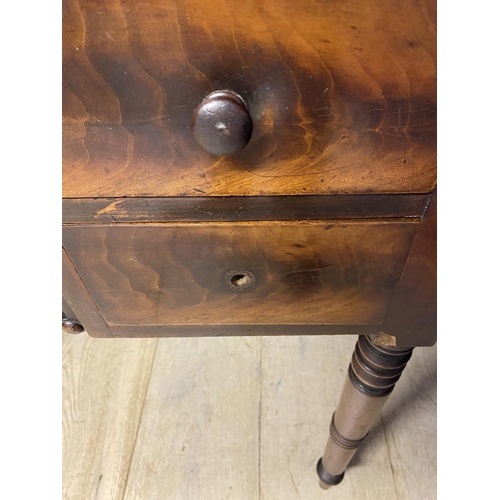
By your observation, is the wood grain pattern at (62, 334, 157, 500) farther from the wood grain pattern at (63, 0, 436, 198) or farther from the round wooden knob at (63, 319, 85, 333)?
the wood grain pattern at (63, 0, 436, 198)

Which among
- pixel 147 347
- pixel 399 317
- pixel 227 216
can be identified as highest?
pixel 227 216

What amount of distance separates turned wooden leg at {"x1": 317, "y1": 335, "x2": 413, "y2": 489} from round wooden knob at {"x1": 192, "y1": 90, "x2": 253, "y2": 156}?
0.91 feet

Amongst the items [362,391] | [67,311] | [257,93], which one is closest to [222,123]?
[257,93]

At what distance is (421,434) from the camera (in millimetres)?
740

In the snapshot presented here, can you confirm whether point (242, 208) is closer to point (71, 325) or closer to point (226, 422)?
point (71, 325)

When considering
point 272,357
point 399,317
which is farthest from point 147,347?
point 399,317

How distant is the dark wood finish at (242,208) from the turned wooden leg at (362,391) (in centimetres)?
19

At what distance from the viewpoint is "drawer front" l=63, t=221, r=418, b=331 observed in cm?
34

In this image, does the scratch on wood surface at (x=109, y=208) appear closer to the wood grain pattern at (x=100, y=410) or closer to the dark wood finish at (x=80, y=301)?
the dark wood finish at (x=80, y=301)

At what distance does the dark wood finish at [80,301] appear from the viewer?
14.5 inches

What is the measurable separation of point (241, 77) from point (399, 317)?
0.23 meters

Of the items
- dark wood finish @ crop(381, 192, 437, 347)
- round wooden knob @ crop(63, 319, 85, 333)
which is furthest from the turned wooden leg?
round wooden knob @ crop(63, 319, 85, 333)

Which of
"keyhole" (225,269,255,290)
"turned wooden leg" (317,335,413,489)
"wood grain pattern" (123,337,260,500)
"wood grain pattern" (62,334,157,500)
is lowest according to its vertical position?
"wood grain pattern" (62,334,157,500)

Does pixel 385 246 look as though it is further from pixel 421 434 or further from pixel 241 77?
pixel 421 434
